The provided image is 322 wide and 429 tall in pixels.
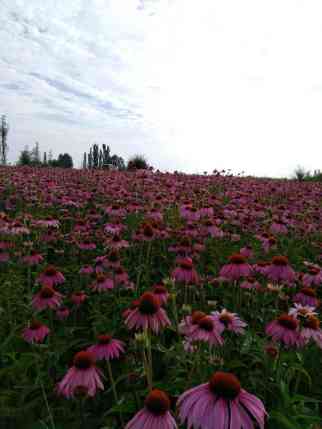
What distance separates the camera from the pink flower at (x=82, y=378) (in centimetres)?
178

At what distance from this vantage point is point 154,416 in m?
1.38

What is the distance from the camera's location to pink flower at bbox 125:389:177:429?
1.35 m

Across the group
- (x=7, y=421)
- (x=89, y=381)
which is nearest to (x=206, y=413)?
(x=89, y=381)

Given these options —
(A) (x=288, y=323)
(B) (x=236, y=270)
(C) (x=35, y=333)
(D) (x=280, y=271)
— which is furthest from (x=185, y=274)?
(C) (x=35, y=333)

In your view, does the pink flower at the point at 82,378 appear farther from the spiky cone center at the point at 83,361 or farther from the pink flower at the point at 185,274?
the pink flower at the point at 185,274

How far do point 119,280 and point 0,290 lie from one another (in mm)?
1140

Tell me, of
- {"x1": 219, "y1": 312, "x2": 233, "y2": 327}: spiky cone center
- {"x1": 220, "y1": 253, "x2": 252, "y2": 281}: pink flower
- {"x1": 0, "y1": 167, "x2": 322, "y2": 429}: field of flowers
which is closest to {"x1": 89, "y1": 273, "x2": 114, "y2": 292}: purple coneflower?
{"x1": 0, "y1": 167, "x2": 322, "y2": 429}: field of flowers

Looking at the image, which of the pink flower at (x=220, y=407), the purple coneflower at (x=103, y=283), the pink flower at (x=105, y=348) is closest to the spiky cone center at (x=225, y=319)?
the pink flower at (x=105, y=348)

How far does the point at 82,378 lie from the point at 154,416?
0.55 m

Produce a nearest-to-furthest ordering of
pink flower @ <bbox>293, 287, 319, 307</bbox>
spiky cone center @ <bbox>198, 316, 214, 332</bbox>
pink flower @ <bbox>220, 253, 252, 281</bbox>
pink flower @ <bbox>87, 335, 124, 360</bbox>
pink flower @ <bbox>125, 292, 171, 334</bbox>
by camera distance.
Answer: pink flower @ <bbox>125, 292, 171, 334</bbox> < spiky cone center @ <bbox>198, 316, 214, 332</bbox> < pink flower @ <bbox>87, 335, 124, 360</bbox> < pink flower @ <bbox>293, 287, 319, 307</bbox> < pink flower @ <bbox>220, 253, 252, 281</bbox>

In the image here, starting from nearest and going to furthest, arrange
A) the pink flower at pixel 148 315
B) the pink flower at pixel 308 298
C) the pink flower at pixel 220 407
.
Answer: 1. the pink flower at pixel 220 407
2. the pink flower at pixel 148 315
3. the pink flower at pixel 308 298

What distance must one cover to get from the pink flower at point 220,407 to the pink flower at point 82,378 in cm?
57

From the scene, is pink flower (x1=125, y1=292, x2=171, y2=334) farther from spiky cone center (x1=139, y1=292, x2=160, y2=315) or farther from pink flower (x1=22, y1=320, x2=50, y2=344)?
pink flower (x1=22, y1=320, x2=50, y2=344)

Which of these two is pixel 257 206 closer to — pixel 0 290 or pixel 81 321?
pixel 81 321
